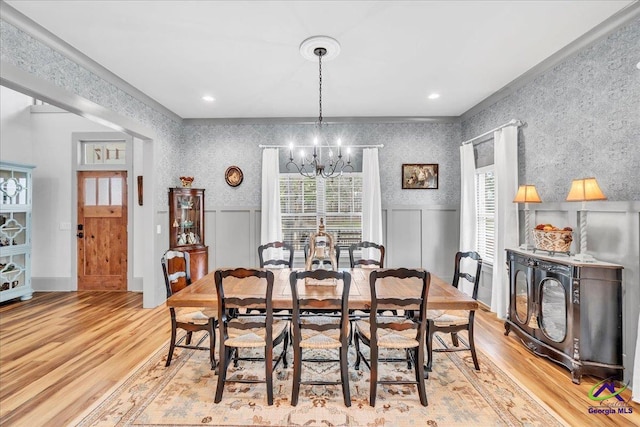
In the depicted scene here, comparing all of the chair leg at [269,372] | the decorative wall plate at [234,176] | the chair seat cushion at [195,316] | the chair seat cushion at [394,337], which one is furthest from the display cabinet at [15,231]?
the chair seat cushion at [394,337]

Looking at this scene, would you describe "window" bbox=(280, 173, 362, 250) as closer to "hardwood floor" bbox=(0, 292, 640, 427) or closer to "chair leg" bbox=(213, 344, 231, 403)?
"hardwood floor" bbox=(0, 292, 640, 427)

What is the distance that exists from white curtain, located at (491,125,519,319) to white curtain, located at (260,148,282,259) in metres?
3.08

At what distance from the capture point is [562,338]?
2549mm

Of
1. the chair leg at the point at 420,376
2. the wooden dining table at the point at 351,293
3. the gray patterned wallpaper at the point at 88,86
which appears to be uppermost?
the gray patterned wallpaper at the point at 88,86

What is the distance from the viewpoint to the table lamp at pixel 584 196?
2.38 metres

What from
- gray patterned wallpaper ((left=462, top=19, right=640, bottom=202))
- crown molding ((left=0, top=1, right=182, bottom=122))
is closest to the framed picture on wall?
gray patterned wallpaper ((left=462, top=19, right=640, bottom=202))

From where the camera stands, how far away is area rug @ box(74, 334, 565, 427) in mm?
2020

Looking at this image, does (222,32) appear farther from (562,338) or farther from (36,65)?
(562,338)

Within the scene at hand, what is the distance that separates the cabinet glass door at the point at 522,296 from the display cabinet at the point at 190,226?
4135 millimetres

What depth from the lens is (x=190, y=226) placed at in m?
4.86

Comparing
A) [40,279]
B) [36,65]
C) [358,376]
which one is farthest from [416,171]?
[40,279]

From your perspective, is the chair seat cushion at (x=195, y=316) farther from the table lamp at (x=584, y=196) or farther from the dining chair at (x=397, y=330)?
the table lamp at (x=584, y=196)

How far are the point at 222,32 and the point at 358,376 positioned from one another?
3112mm

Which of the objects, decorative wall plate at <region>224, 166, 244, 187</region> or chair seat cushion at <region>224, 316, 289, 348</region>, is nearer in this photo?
chair seat cushion at <region>224, 316, 289, 348</region>
